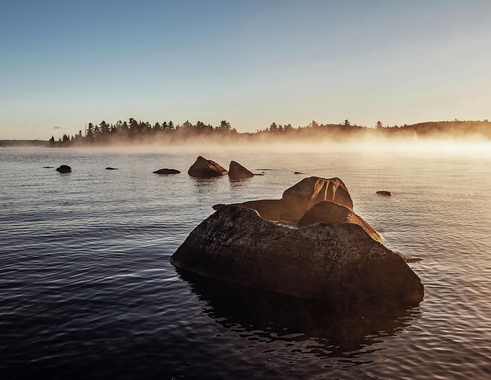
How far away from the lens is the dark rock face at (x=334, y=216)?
62.4ft

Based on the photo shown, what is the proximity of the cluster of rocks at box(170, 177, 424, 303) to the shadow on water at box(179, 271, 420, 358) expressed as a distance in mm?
507

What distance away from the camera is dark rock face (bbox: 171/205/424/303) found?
13391mm

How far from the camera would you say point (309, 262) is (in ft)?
45.4

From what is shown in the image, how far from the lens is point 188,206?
3312 cm

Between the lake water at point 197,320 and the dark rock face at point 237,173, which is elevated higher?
the dark rock face at point 237,173

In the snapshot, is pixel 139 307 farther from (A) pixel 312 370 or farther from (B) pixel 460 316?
(B) pixel 460 316

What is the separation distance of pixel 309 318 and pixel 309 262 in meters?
2.34

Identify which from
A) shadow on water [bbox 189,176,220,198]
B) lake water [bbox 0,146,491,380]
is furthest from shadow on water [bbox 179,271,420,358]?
shadow on water [bbox 189,176,220,198]

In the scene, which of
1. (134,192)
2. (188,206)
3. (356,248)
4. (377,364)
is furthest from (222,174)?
(377,364)

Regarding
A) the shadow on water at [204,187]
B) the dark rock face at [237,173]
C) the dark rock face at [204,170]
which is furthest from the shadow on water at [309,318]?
the dark rock face at [204,170]

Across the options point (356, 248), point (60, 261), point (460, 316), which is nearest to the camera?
point (460, 316)

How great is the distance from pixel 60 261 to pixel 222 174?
151 ft

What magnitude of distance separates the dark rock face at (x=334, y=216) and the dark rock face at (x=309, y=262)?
14.8 feet

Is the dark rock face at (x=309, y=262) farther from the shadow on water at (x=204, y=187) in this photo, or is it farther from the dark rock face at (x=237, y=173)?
the dark rock face at (x=237, y=173)
